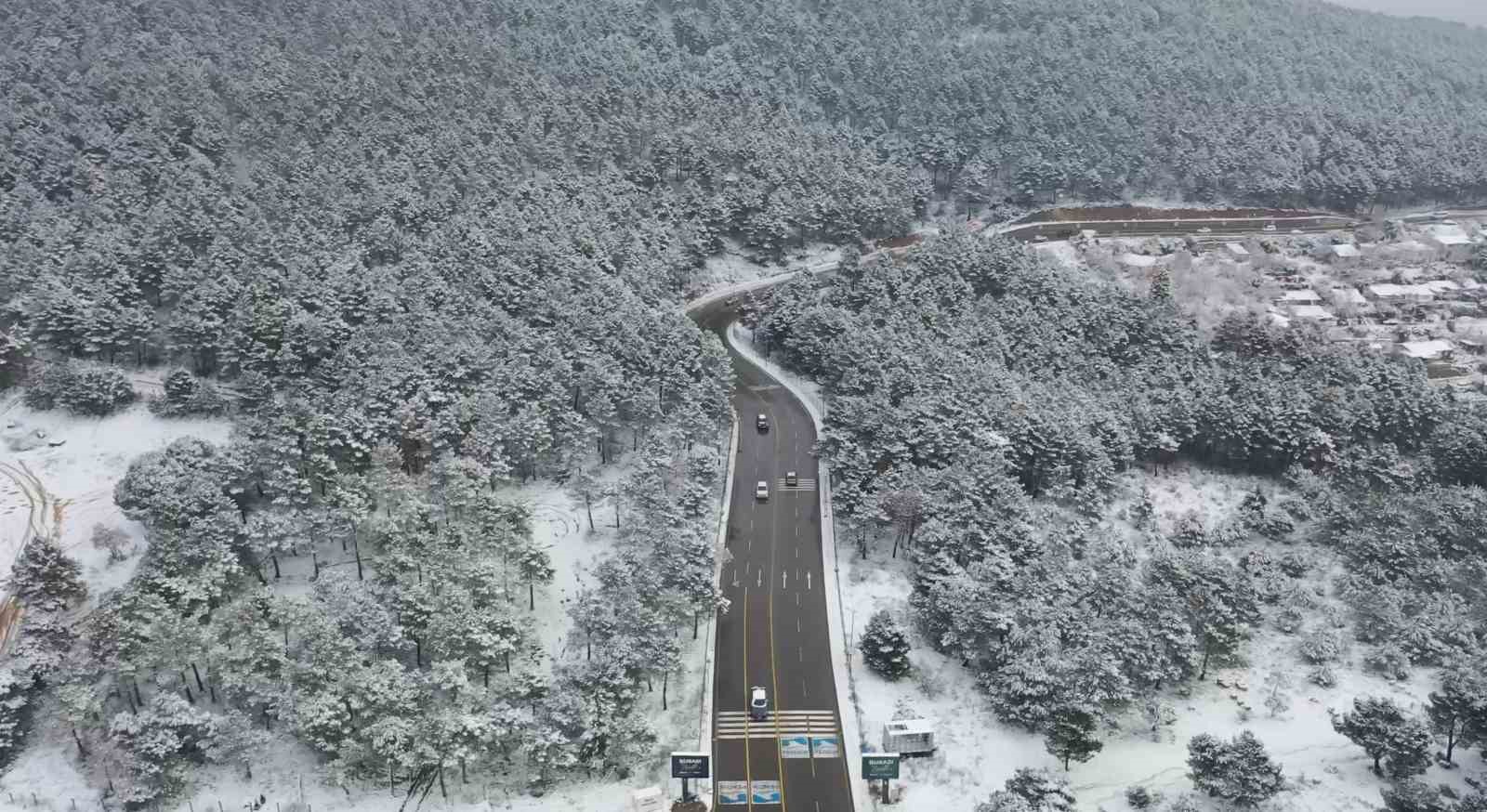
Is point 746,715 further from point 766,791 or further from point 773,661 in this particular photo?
point 766,791

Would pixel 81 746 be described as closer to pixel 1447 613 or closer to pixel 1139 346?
pixel 1447 613

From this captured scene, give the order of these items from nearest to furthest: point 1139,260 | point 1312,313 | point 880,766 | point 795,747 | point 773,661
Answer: point 880,766 → point 795,747 → point 773,661 → point 1312,313 → point 1139,260

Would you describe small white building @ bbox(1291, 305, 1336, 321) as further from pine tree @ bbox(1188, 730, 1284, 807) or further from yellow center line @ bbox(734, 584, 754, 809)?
yellow center line @ bbox(734, 584, 754, 809)

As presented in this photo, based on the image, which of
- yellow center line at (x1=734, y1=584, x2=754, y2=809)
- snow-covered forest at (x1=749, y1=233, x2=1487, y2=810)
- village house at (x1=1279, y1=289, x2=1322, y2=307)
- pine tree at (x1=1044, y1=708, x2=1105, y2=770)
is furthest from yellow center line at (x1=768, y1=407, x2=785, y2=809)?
village house at (x1=1279, y1=289, x2=1322, y2=307)

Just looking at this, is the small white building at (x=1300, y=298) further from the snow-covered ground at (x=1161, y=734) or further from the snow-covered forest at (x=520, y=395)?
the snow-covered ground at (x=1161, y=734)

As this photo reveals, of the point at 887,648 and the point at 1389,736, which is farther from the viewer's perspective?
the point at 887,648

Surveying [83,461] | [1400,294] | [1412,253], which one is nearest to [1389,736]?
[83,461]
